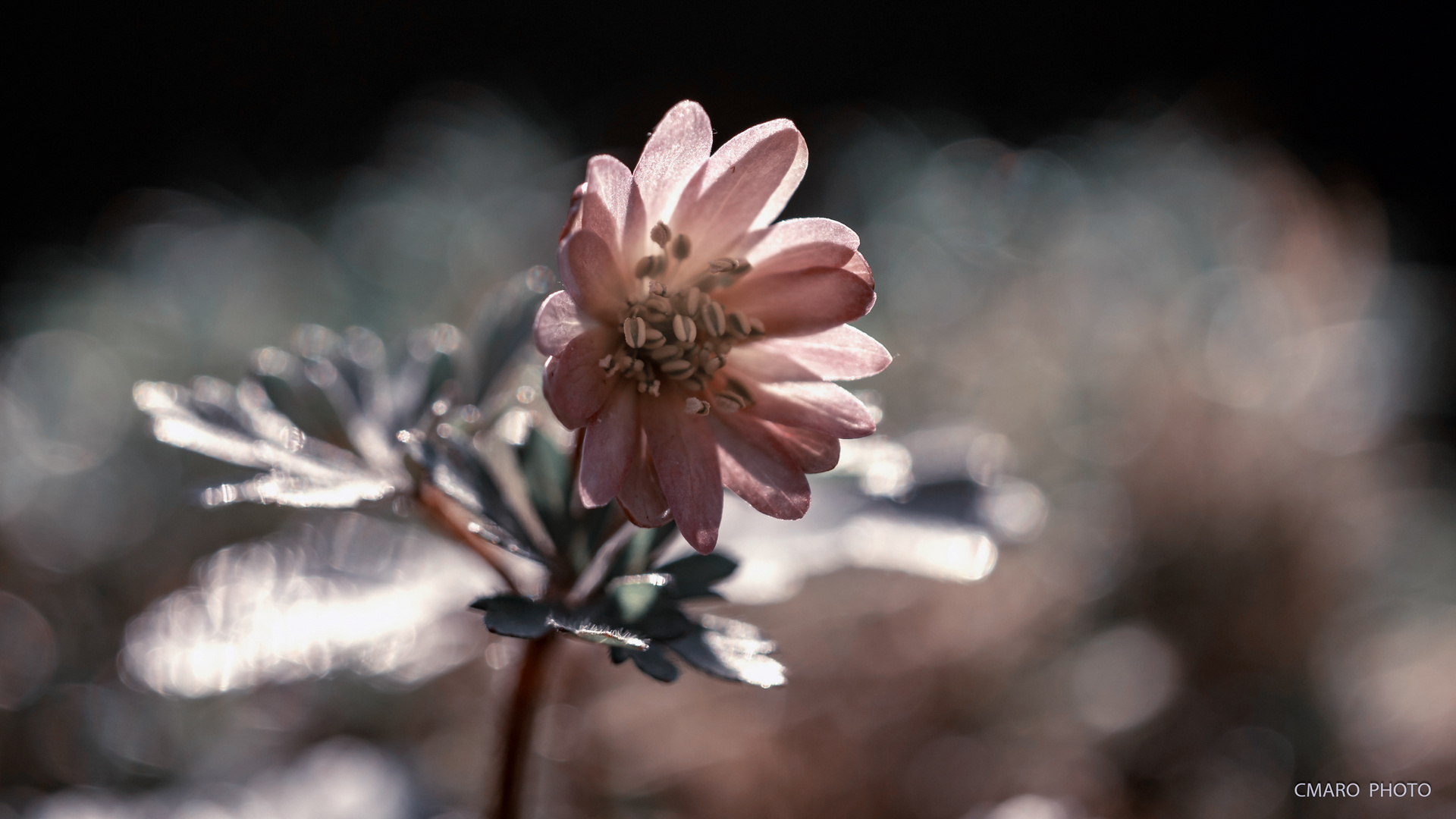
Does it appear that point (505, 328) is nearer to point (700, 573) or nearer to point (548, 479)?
point (548, 479)

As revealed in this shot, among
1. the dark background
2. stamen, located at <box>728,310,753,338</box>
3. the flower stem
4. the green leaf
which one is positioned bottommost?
the flower stem

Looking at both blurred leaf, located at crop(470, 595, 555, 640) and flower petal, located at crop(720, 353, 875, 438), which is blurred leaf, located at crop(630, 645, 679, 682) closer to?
blurred leaf, located at crop(470, 595, 555, 640)

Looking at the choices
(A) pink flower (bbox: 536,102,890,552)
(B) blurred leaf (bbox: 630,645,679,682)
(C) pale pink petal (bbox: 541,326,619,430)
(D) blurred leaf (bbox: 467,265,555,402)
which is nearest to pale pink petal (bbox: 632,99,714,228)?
(A) pink flower (bbox: 536,102,890,552)

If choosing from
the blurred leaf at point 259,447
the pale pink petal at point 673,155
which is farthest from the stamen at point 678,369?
the blurred leaf at point 259,447

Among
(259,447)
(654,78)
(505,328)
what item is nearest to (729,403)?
(505,328)

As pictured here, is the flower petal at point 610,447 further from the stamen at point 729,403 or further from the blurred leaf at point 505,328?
the blurred leaf at point 505,328

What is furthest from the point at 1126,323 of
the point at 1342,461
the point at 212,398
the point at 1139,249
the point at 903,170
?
the point at 212,398

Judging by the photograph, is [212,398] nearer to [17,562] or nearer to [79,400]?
[17,562]
